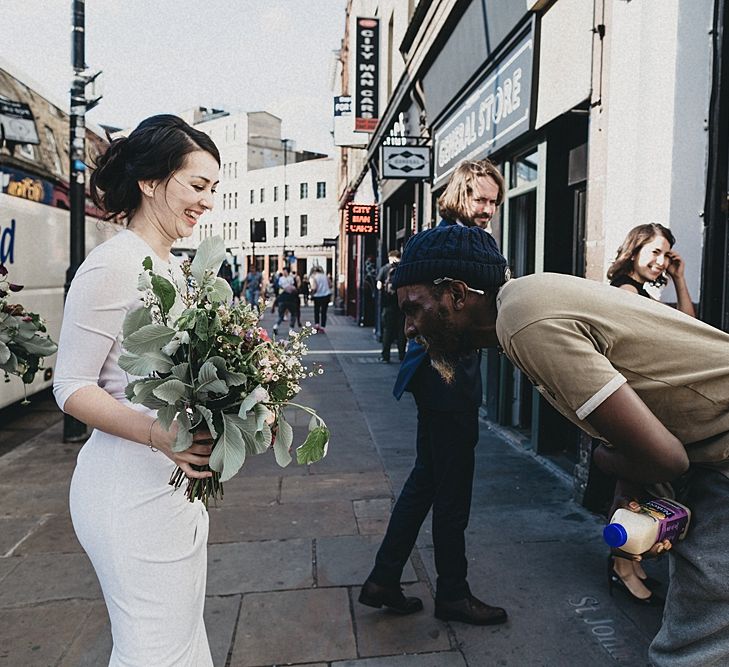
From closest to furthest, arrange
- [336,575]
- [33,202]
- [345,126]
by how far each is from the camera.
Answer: [336,575] → [33,202] → [345,126]

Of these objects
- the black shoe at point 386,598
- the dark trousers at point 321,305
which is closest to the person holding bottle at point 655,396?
the black shoe at point 386,598

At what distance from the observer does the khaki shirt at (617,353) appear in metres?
1.36

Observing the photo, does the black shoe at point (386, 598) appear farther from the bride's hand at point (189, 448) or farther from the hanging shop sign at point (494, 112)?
the hanging shop sign at point (494, 112)

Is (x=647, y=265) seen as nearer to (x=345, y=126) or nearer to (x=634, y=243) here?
(x=634, y=243)

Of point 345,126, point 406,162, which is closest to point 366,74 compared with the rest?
point 345,126

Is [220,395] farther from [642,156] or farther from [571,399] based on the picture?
[642,156]

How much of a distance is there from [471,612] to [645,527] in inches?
73.9

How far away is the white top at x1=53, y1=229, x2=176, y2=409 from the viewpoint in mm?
1666

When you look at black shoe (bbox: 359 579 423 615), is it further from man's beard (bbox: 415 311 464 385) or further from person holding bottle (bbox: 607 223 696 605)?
man's beard (bbox: 415 311 464 385)

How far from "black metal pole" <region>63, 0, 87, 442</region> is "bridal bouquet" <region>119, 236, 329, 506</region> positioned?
5.58m

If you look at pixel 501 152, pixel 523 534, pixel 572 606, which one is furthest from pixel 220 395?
pixel 501 152

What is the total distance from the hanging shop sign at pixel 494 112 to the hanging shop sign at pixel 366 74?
299 inches

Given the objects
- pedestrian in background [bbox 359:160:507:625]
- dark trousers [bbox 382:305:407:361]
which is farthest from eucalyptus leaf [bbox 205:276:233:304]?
dark trousers [bbox 382:305:407:361]

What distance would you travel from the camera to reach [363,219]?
16703mm
